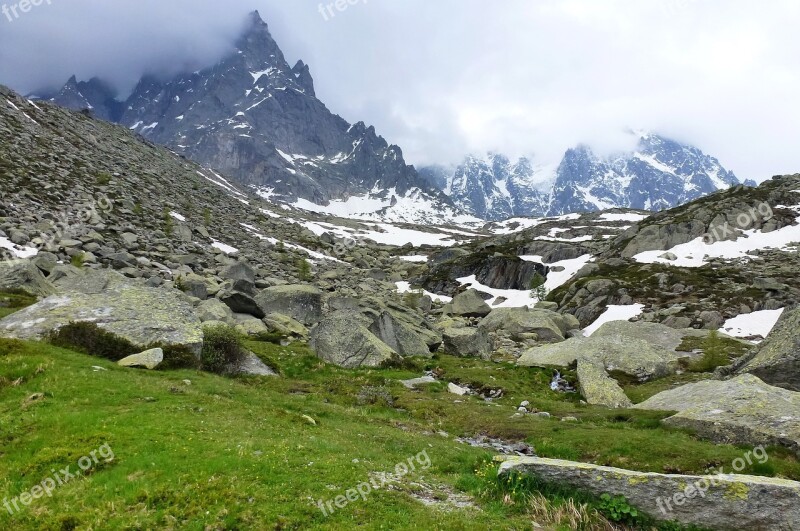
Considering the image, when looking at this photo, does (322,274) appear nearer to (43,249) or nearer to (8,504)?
(43,249)

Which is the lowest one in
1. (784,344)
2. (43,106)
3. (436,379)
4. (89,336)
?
(436,379)

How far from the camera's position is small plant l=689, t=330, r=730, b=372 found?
42.5 metres

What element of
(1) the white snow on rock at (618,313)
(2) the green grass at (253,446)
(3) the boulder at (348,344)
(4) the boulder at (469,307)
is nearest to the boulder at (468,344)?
(3) the boulder at (348,344)

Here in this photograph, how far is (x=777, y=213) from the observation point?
423 feet

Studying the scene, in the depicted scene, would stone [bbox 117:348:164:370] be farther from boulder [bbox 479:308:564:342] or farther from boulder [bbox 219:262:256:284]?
boulder [bbox 479:308:564:342]

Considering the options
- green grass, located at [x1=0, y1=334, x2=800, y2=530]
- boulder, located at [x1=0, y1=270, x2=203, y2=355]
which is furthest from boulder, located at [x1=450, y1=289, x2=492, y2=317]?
boulder, located at [x1=0, y1=270, x2=203, y2=355]

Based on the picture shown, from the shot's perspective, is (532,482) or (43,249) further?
(43,249)

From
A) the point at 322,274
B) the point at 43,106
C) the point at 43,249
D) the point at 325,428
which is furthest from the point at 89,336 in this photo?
the point at 43,106

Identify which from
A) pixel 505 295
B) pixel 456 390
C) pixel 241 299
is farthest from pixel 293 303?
pixel 505 295

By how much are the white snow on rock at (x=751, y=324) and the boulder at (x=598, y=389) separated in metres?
38.8

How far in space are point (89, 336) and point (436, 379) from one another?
23.5 meters

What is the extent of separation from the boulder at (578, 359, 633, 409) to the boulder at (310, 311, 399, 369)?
15.1 m

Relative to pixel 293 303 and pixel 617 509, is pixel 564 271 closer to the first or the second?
pixel 293 303

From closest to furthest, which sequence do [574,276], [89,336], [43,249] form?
[89,336], [43,249], [574,276]
